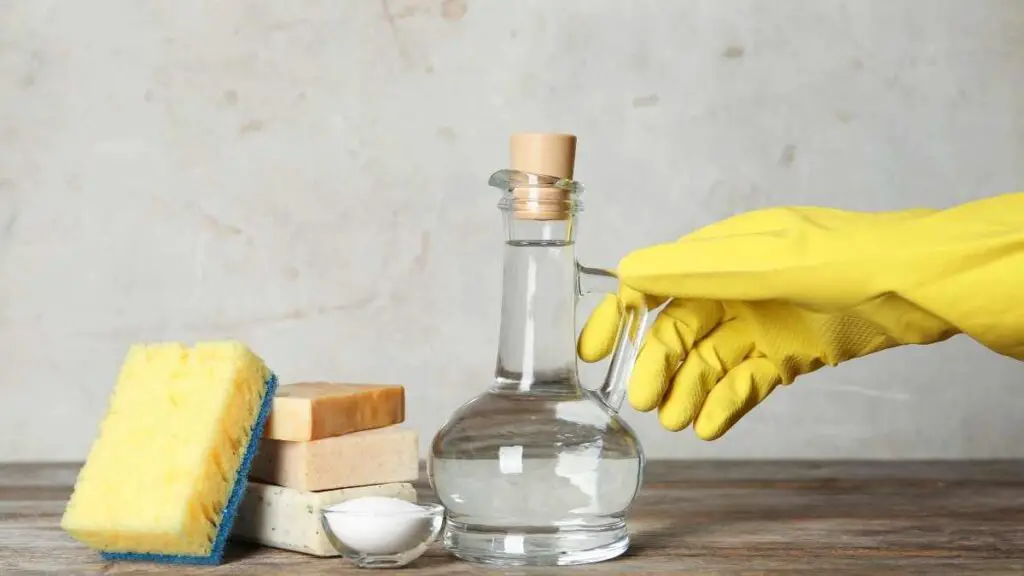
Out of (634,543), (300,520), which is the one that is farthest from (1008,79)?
(300,520)

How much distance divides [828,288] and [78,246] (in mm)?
1076

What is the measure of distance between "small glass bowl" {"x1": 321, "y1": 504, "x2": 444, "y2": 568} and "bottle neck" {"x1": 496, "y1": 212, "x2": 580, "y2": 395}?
0.35 ft

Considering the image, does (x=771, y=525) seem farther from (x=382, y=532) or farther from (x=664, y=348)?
(x=382, y=532)

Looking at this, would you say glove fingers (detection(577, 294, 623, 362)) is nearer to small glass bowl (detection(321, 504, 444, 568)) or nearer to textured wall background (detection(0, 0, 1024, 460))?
small glass bowl (detection(321, 504, 444, 568))

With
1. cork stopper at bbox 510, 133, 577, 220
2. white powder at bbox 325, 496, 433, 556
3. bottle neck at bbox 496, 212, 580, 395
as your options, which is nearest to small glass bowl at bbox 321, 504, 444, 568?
white powder at bbox 325, 496, 433, 556

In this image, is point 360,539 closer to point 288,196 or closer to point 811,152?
point 288,196

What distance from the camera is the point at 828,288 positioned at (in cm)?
83

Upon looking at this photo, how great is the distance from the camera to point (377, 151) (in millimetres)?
1561

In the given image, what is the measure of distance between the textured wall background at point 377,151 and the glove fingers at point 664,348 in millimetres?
645

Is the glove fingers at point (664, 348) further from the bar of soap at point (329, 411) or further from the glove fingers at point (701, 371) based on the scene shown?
the bar of soap at point (329, 411)

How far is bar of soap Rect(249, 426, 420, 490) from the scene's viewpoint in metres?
0.83

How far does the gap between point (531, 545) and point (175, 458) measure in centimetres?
25

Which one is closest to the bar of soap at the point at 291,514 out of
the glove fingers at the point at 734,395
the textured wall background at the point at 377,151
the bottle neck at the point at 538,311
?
the bottle neck at the point at 538,311

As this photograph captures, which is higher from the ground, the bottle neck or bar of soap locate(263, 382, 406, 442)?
the bottle neck
